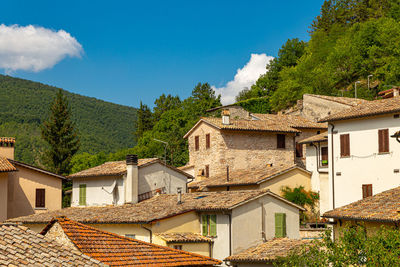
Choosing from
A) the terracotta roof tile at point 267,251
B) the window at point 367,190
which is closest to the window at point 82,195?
the terracotta roof tile at point 267,251

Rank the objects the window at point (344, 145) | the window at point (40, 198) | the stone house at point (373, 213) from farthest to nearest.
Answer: the window at point (40, 198) → the window at point (344, 145) → the stone house at point (373, 213)

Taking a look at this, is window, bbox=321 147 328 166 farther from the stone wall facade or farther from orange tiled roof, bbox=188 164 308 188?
the stone wall facade

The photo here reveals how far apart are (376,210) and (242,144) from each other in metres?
24.3

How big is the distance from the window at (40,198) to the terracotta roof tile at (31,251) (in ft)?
79.7

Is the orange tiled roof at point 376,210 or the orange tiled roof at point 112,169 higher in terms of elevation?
the orange tiled roof at point 112,169

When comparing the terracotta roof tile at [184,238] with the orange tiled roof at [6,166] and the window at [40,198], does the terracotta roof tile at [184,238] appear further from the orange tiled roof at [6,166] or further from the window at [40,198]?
the window at [40,198]

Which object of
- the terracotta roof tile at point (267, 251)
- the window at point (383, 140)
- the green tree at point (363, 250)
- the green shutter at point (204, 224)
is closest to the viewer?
the green tree at point (363, 250)

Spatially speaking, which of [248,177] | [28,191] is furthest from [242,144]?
[28,191]

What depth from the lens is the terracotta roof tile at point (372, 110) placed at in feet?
90.5

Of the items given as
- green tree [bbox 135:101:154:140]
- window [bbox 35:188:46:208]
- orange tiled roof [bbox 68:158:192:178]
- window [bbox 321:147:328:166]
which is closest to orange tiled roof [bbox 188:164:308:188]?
window [bbox 321:147:328:166]

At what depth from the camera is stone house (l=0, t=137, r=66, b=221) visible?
1409 inches

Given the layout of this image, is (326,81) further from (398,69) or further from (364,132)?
(364,132)

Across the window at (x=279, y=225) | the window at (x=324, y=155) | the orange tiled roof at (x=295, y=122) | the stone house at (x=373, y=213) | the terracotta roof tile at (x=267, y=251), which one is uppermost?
the orange tiled roof at (x=295, y=122)

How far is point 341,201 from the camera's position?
97.6 ft
